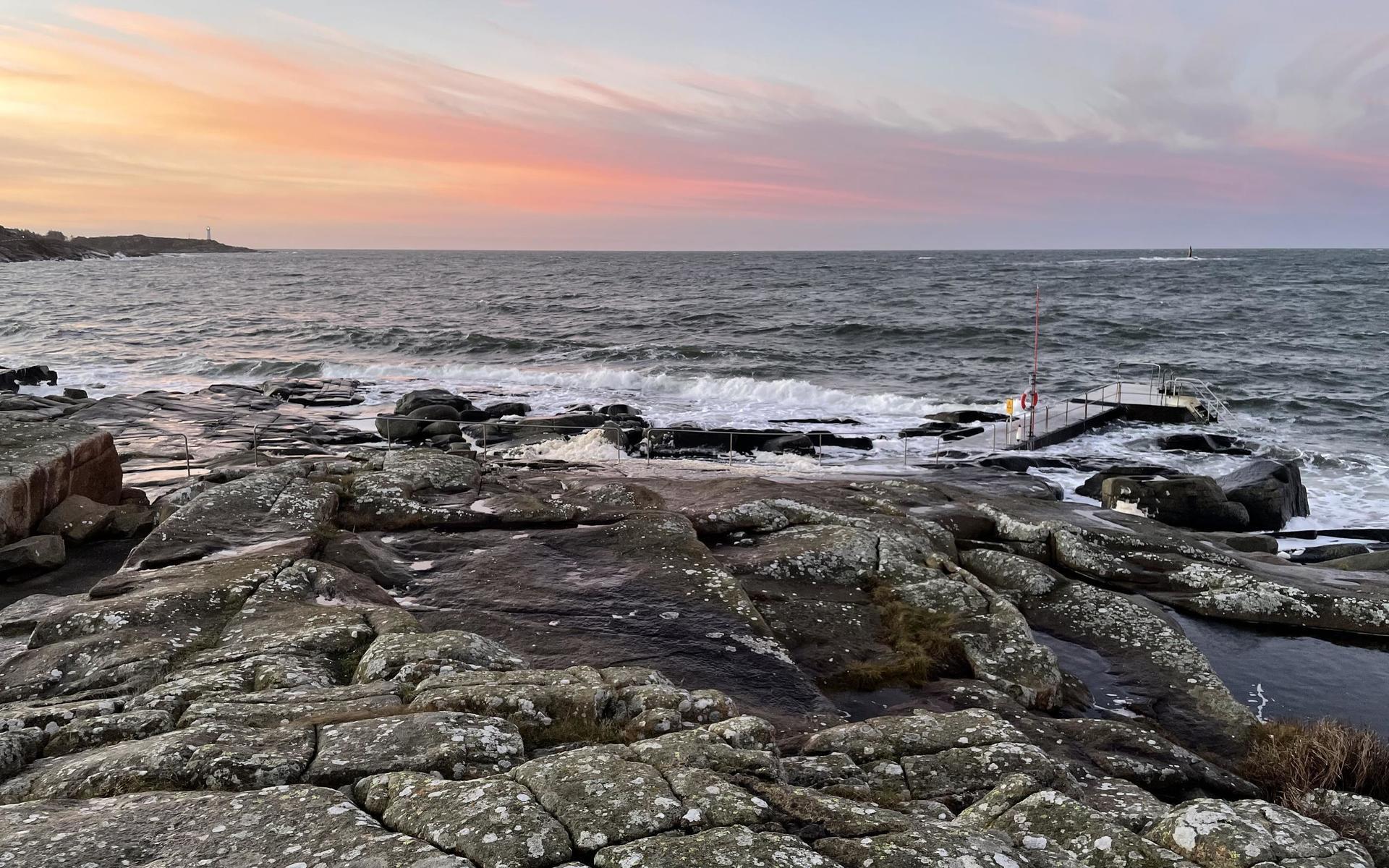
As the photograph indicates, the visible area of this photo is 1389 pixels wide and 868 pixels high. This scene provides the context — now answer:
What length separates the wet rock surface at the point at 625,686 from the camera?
16.0 feet

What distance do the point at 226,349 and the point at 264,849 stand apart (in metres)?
57.7

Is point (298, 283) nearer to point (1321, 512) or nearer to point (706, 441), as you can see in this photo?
point (706, 441)

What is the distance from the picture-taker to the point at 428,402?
3288 centimetres

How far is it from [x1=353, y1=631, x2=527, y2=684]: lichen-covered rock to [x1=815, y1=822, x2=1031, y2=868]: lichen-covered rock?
3.92m

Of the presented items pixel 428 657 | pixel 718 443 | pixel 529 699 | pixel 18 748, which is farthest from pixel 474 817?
pixel 718 443

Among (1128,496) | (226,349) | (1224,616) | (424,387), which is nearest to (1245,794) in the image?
(1224,616)

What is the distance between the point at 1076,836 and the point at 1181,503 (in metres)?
16.4

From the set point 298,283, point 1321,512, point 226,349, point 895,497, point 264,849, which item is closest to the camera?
point 264,849

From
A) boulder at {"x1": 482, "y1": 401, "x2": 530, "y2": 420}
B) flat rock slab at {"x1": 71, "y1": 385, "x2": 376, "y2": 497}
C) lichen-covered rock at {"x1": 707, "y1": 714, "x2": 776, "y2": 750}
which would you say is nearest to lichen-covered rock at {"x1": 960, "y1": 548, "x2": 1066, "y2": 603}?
lichen-covered rock at {"x1": 707, "y1": 714, "x2": 776, "y2": 750}

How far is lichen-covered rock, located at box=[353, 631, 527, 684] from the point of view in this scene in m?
7.32

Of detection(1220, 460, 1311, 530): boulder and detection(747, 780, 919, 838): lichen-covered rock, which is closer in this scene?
detection(747, 780, 919, 838): lichen-covered rock

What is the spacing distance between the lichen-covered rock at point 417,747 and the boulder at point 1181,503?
17656mm

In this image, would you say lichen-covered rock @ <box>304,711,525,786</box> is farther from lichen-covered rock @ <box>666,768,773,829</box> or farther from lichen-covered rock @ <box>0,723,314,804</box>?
lichen-covered rock @ <box>666,768,773,829</box>

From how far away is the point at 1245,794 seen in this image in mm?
7543
